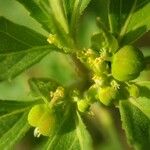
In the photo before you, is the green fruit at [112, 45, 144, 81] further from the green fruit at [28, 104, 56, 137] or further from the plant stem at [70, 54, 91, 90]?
the plant stem at [70, 54, 91, 90]

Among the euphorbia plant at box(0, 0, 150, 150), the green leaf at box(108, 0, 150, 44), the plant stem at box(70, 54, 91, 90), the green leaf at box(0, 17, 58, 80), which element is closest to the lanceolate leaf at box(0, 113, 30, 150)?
the euphorbia plant at box(0, 0, 150, 150)

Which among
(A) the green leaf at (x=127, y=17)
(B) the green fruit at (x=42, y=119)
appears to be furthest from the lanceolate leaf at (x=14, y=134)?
(A) the green leaf at (x=127, y=17)

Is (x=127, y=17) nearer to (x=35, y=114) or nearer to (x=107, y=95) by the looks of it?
(x=107, y=95)

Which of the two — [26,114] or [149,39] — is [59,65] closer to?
[149,39]

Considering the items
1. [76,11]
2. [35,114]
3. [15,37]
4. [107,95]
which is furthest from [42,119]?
[76,11]

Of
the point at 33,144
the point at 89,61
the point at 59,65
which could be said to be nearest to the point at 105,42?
the point at 89,61
